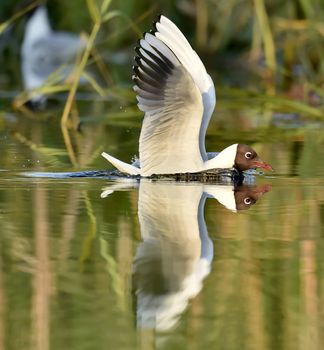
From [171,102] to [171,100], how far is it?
13mm

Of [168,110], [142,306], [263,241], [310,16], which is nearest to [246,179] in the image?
[168,110]

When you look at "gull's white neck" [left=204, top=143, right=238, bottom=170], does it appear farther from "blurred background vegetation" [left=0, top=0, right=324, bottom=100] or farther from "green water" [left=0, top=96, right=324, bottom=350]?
"blurred background vegetation" [left=0, top=0, right=324, bottom=100]

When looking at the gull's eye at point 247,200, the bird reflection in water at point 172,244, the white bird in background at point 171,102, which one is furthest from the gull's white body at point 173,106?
the gull's eye at point 247,200

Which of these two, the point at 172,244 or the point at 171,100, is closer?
the point at 172,244

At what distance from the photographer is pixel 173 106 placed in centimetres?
725

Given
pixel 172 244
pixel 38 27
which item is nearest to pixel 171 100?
pixel 172 244

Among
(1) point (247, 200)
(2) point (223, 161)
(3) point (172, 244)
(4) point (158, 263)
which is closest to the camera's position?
(4) point (158, 263)

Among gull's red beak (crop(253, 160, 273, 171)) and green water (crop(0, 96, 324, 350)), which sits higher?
gull's red beak (crop(253, 160, 273, 171))

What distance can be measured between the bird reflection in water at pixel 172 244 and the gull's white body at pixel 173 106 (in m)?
0.16

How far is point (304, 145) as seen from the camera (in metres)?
9.56

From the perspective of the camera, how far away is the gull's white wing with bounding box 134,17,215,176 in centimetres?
711

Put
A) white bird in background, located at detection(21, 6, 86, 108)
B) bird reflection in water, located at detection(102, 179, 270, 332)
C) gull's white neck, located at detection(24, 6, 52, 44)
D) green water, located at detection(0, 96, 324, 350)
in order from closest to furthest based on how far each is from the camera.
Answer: green water, located at detection(0, 96, 324, 350), bird reflection in water, located at detection(102, 179, 270, 332), white bird in background, located at detection(21, 6, 86, 108), gull's white neck, located at detection(24, 6, 52, 44)

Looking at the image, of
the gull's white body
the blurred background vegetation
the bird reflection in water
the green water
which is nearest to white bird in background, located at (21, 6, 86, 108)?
the blurred background vegetation

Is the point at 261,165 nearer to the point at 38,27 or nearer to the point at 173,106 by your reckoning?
the point at 173,106
